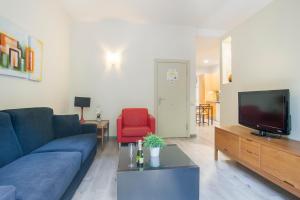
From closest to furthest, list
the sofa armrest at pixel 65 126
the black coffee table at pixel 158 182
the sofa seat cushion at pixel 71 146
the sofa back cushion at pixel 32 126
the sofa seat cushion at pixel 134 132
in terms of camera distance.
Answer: the black coffee table at pixel 158 182 → the sofa back cushion at pixel 32 126 → the sofa seat cushion at pixel 71 146 → the sofa armrest at pixel 65 126 → the sofa seat cushion at pixel 134 132

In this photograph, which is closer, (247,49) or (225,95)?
(247,49)

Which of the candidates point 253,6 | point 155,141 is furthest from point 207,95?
point 155,141

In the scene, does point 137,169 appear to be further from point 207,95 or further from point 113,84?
point 207,95

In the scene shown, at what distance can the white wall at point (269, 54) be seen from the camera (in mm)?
2357

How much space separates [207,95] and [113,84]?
5595 millimetres

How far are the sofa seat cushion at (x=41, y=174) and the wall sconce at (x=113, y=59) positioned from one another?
9.44ft

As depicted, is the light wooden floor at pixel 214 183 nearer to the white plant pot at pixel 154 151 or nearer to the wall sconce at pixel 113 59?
the white plant pot at pixel 154 151

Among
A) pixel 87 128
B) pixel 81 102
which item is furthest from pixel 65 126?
pixel 81 102

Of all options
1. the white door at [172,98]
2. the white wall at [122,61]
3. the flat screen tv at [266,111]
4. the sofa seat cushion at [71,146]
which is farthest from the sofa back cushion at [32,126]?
the flat screen tv at [266,111]

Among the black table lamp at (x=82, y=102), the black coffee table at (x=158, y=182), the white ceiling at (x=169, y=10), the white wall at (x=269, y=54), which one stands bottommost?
the black coffee table at (x=158, y=182)

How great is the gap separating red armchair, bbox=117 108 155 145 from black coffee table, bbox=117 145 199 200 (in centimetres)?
173

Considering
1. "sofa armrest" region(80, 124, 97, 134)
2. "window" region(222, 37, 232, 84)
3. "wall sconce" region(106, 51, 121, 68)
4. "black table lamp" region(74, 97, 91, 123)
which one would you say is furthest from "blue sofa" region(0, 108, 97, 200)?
"window" region(222, 37, 232, 84)

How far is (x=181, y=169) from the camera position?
164 cm

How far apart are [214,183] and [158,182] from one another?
3.18ft
